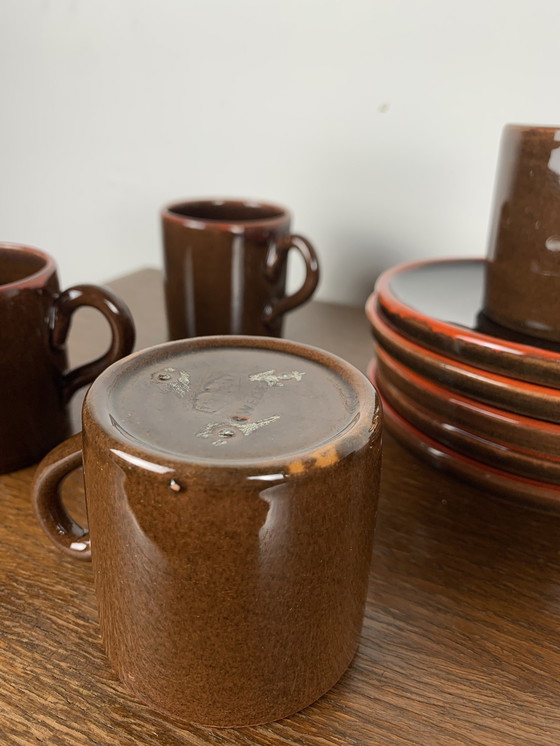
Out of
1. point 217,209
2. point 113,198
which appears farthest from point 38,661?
point 113,198

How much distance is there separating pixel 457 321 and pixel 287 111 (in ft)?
1.48

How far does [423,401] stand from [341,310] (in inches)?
15.2

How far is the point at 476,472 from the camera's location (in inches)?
16.8

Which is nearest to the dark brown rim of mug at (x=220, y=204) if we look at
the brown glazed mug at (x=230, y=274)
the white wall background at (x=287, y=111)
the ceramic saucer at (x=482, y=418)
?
the brown glazed mug at (x=230, y=274)

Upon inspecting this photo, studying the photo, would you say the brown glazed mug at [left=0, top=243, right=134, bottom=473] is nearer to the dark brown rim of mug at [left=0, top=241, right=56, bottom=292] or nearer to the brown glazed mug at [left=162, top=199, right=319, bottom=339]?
the dark brown rim of mug at [left=0, top=241, right=56, bottom=292]

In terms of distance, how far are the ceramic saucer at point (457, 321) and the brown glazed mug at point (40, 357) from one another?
0.67 ft

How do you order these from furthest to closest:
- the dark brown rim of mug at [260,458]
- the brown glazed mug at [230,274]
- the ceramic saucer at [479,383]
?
1. the brown glazed mug at [230,274]
2. the ceramic saucer at [479,383]
3. the dark brown rim of mug at [260,458]

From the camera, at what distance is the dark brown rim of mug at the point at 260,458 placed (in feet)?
0.89

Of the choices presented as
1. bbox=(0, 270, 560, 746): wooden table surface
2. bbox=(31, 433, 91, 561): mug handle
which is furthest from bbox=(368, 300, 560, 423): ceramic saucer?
bbox=(31, 433, 91, 561): mug handle

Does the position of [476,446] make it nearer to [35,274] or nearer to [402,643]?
[402,643]

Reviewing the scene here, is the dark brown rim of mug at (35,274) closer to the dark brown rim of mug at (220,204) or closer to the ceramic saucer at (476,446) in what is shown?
the dark brown rim of mug at (220,204)

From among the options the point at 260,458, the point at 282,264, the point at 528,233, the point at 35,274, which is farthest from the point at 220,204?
the point at 260,458

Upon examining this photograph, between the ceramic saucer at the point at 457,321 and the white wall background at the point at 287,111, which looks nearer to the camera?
the ceramic saucer at the point at 457,321

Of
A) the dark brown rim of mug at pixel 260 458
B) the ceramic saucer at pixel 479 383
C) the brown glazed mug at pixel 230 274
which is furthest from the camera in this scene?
the brown glazed mug at pixel 230 274
